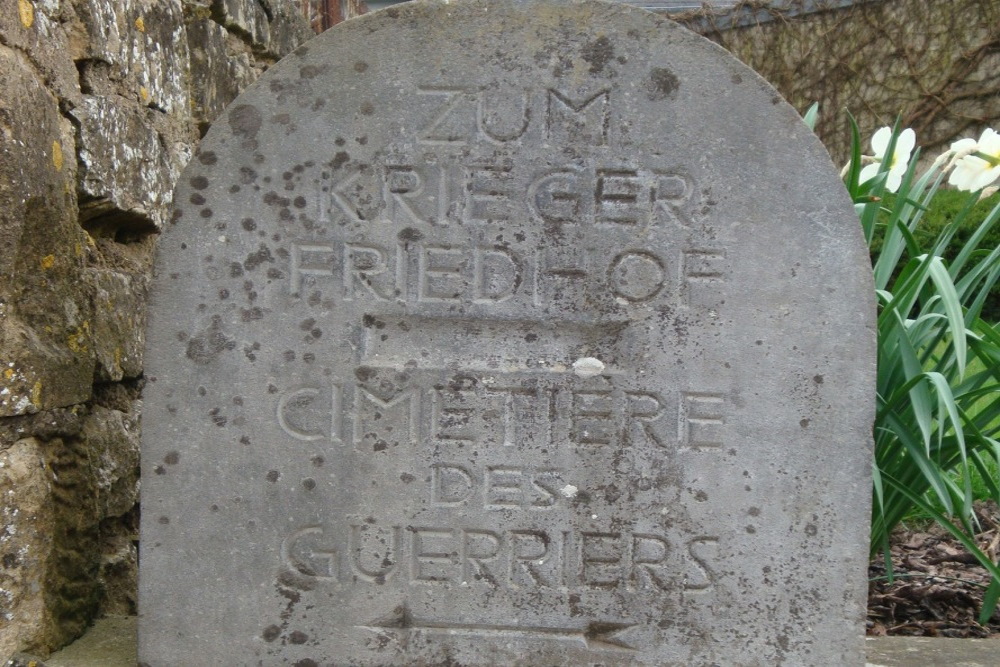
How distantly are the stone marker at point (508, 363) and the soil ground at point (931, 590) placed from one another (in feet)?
2.38

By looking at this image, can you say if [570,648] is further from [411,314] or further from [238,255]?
[238,255]

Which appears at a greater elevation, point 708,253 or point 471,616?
point 708,253

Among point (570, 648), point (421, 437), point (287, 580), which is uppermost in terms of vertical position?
point (421, 437)

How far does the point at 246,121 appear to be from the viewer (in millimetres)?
1550

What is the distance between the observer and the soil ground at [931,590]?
7.03 feet

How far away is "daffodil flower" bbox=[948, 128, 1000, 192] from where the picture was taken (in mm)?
2131

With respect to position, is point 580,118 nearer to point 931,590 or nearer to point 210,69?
point 210,69

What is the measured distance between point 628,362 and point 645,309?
9 centimetres

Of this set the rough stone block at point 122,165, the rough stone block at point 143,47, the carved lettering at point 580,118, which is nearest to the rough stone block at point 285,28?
the rough stone block at point 143,47

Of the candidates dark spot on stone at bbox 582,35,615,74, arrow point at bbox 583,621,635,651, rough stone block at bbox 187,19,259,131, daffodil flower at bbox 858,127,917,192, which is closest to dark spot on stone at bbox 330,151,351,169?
dark spot on stone at bbox 582,35,615,74

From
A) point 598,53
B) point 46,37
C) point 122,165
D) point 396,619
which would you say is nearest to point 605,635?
point 396,619

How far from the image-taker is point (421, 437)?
1.59 m

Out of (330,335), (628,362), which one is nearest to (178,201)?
(330,335)

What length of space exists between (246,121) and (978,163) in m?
1.61
